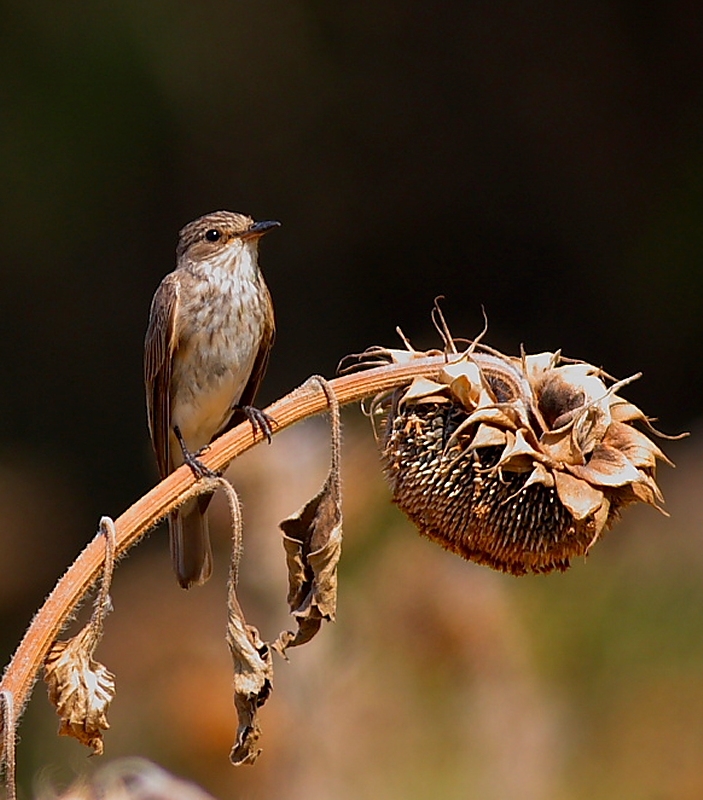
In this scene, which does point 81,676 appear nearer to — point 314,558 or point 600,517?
point 314,558

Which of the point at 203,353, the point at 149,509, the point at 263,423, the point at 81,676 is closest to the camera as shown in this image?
the point at 81,676

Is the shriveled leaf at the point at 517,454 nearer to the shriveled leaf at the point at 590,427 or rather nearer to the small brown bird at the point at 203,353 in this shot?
the shriveled leaf at the point at 590,427

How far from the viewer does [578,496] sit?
2.03 meters

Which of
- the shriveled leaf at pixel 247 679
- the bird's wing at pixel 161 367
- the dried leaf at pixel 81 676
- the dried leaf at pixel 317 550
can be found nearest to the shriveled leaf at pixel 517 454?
the dried leaf at pixel 317 550

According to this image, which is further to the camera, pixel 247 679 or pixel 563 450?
pixel 563 450

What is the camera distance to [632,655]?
4.74 meters

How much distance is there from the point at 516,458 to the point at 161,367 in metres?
1.41

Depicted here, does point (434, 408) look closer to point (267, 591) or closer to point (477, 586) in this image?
point (267, 591)

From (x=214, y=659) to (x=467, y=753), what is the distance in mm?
1118

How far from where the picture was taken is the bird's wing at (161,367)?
10.8 feet

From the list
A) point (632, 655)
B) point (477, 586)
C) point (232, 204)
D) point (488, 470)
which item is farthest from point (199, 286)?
point (232, 204)

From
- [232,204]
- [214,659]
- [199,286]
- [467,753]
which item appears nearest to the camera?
[199,286]

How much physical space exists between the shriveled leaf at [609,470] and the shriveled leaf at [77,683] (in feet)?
2.47

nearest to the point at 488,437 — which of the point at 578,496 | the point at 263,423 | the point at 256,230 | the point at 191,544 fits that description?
the point at 578,496
